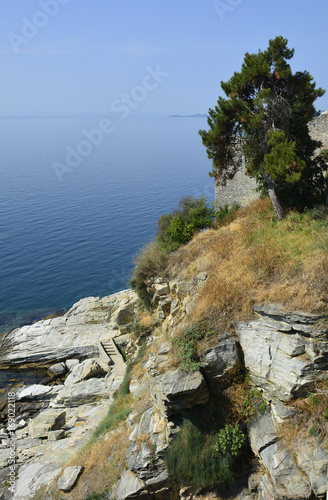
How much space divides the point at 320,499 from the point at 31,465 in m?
13.2

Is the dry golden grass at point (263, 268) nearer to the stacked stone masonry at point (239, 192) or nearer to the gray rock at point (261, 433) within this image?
the gray rock at point (261, 433)

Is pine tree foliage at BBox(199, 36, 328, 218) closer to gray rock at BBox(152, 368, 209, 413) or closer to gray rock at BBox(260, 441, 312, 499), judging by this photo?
gray rock at BBox(152, 368, 209, 413)

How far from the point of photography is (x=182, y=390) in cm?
1098

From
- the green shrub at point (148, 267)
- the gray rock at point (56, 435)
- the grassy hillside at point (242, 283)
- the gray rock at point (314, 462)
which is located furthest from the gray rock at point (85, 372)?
the gray rock at point (314, 462)

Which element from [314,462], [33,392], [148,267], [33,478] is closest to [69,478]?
[33,478]

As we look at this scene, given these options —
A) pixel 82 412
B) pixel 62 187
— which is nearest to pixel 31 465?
pixel 82 412

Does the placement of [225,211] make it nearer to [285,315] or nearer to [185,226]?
[185,226]

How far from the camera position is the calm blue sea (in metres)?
41.5

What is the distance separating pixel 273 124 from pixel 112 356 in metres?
20.5

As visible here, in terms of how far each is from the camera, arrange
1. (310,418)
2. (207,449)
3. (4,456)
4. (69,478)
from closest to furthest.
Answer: (310,418) → (207,449) → (69,478) → (4,456)

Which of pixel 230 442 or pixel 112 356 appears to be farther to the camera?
pixel 112 356

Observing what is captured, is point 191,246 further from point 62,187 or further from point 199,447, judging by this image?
point 62,187

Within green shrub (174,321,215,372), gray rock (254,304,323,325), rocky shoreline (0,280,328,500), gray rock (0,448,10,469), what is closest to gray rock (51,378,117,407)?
rocky shoreline (0,280,328,500)

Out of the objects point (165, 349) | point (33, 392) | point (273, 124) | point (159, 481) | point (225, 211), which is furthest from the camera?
point (33, 392)
